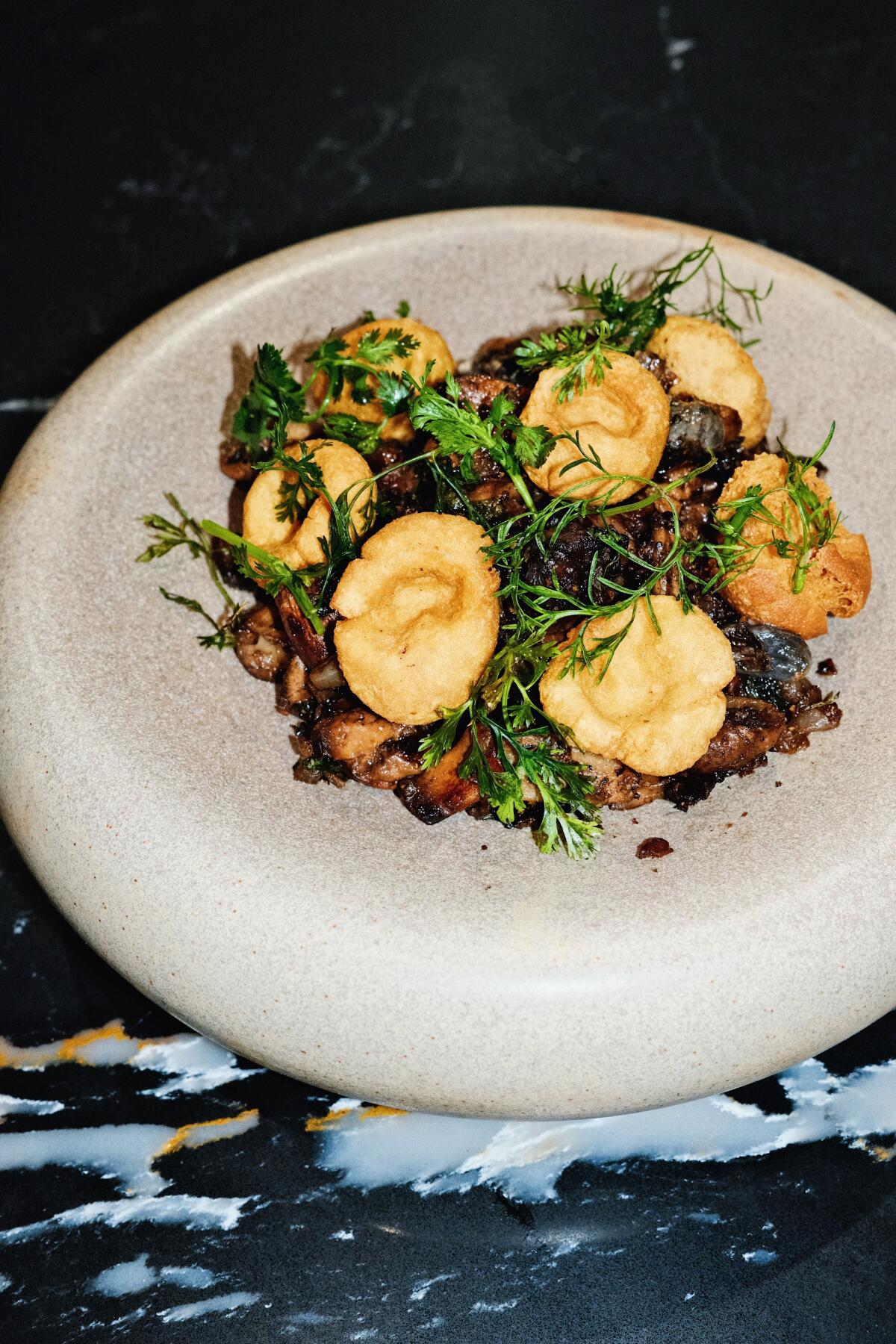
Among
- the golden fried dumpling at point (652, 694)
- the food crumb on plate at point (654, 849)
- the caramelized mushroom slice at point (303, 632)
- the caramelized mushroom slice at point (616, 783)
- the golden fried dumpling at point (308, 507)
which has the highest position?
the golden fried dumpling at point (308, 507)

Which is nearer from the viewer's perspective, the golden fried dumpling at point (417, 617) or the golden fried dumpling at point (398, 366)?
the golden fried dumpling at point (417, 617)

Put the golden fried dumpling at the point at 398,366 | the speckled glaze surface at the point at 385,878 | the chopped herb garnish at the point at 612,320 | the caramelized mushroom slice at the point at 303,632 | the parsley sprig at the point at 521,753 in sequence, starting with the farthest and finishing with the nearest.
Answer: the golden fried dumpling at the point at 398,366
the chopped herb garnish at the point at 612,320
the caramelized mushroom slice at the point at 303,632
the parsley sprig at the point at 521,753
the speckled glaze surface at the point at 385,878

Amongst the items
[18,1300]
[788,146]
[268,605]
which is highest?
[788,146]

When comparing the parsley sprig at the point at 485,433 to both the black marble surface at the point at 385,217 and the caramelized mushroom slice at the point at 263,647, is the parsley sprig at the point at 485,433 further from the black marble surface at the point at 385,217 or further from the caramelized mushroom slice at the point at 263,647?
the black marble surface at the point at 385,217

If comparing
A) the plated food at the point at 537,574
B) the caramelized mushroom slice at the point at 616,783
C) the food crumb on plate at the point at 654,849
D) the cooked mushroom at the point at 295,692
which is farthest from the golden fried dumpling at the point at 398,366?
the food crumb on plate at the point at 654,849

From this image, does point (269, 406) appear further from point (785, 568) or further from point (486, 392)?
point (785, 568)

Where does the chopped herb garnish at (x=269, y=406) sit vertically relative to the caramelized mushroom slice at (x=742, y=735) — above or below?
above

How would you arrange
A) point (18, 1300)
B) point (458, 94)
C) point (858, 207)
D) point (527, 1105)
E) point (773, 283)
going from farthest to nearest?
point (458, 94) → point (858, 207) → point (773, 283) → point (18, 1300) → point (527, 1105)

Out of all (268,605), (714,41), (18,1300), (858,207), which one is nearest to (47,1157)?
(18,1300)

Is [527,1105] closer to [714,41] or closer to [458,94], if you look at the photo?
[458,94]
